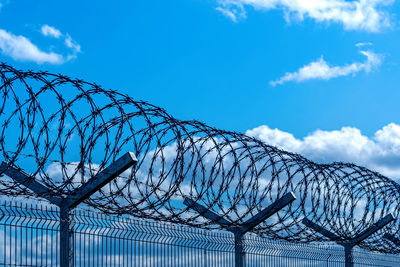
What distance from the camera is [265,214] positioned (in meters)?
17.4

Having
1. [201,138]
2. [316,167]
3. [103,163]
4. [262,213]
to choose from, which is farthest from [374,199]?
[103,163]

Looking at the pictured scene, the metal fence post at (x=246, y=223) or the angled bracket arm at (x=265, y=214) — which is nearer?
A: the metal fence post at (x=246, y=223)

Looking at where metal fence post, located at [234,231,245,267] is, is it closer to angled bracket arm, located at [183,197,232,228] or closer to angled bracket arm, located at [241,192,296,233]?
angled bracket arm, located at [241,192,296,233]

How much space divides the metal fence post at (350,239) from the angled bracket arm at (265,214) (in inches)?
146

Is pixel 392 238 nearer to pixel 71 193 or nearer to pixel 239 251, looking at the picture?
pixel 239 251

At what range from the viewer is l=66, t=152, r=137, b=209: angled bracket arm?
12.4 metres

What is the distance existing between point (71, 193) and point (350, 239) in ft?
40.2

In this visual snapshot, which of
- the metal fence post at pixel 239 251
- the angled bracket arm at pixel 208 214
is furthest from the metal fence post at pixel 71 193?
the metal fence post at pixel 239 251

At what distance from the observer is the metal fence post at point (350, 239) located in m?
21.2

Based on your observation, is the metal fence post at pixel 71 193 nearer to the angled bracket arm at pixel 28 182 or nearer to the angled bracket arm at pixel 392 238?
the angled bracket arm at pixel 28 182

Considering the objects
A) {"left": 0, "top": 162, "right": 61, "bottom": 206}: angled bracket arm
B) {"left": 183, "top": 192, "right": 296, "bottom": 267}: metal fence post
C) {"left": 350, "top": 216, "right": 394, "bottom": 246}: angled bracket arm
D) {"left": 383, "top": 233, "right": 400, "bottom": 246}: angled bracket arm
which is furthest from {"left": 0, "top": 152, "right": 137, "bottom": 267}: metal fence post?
{"left": 383, "top": 233, "right": 400, "bottom": 246}: angled bracket arm

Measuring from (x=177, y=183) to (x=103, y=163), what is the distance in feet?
6.53

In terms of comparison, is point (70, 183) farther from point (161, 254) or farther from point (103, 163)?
point (161, 254)

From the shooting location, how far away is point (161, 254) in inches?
579
